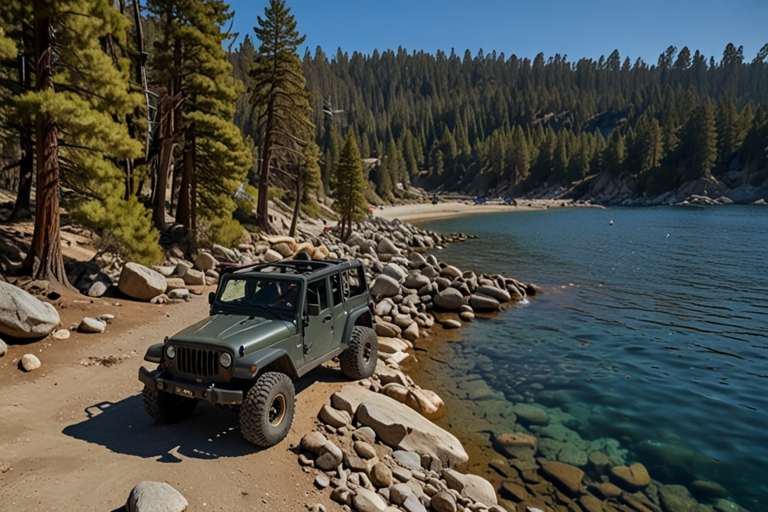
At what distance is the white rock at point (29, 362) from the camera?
381 inches

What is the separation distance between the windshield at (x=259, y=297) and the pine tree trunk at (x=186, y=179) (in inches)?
709

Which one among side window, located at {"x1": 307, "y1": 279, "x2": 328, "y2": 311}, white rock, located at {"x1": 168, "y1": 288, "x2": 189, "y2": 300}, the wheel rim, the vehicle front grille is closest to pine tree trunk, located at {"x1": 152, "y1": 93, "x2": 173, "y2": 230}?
white rock, located at {"x1": 168, "y1": 288, "x2": 189, "y2": 300}

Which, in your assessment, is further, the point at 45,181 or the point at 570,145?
the point at 570,145

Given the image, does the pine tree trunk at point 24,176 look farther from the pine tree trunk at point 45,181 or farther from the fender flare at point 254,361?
the fender flare at point 254,361

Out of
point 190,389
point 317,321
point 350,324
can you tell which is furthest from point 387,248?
point 190,389

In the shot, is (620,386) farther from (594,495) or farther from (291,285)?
(291,285)

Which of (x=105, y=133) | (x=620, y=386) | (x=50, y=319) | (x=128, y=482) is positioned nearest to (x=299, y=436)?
(x=128, y=482)

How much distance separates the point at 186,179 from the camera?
24547 mm

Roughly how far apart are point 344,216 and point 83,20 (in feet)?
108

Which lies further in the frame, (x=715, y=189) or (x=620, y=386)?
(x=715, y=189)

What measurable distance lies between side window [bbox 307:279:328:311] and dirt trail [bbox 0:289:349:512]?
1.94 metres

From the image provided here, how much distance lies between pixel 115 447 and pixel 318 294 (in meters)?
3.97

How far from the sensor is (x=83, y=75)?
1376cm

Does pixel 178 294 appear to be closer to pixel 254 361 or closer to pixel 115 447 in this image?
pixel 115 447
